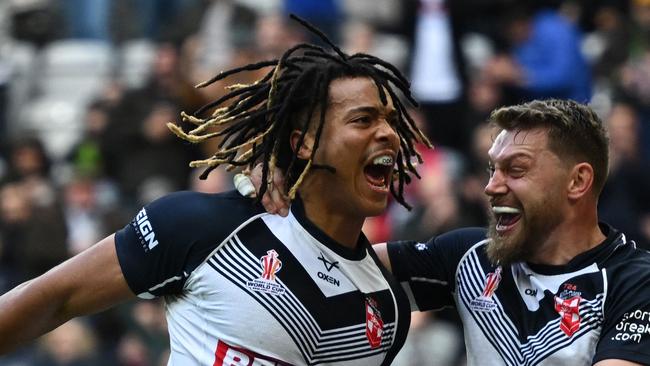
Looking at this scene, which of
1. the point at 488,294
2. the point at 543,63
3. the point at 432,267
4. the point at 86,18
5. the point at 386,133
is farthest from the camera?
the point at 86,18

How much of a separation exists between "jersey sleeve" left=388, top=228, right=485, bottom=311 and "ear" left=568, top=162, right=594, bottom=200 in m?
0.47

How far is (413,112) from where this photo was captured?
36.2 ft

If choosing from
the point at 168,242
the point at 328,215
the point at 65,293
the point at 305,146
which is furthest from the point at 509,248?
the point at 65,293

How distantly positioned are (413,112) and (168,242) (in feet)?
19.9

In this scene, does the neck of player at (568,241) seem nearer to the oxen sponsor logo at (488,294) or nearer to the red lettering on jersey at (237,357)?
the oxen sponsor logo at (488,294)

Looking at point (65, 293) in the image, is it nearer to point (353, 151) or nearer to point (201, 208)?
point (201, 208)

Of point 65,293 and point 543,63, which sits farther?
point 543,63

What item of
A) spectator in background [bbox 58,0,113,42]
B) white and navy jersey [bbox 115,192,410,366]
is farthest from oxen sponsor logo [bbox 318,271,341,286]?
spectator in background [bbox 58,0,113,42]

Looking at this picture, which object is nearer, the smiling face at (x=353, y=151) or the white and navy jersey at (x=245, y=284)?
the white and navy jersey at (x=245, y=284)

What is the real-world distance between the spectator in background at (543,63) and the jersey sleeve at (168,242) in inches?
241

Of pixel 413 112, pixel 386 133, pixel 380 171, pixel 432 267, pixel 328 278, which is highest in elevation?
pixel 386 133

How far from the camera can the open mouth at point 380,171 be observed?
5.29 metres

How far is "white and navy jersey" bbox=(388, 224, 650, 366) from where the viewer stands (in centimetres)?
511

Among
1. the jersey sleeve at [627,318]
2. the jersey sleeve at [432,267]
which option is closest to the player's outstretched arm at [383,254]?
the jersey sleeve at [432,267]
